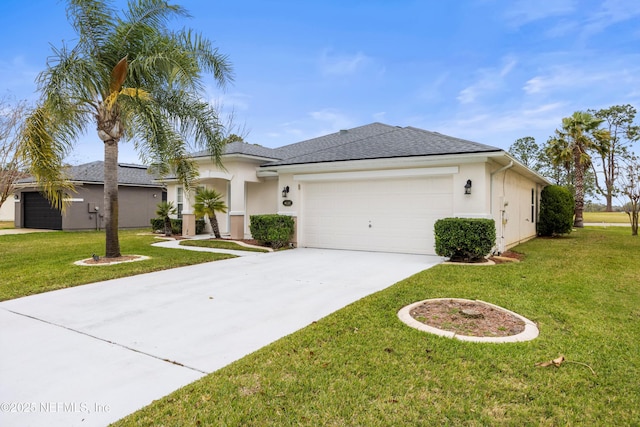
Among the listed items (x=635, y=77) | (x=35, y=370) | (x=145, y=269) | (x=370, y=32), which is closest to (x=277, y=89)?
(x=370, y=32)

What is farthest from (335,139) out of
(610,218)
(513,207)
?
(610,218)

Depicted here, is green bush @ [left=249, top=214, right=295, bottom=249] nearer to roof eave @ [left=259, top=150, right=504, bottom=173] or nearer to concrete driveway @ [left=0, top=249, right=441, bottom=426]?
roof eave @ [left=259, top=150, right=504, bottom=173]

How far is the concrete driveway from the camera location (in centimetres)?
284

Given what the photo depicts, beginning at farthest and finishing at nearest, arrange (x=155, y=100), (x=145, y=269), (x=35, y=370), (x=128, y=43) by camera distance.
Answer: (x=155, y=100)
(x=128, y=43)
(x=145, y=269)
(x=35, y=370)

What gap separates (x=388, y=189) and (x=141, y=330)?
795cm

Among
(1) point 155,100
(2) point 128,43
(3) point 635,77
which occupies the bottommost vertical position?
(1) point 155,100

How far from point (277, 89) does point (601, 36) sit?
12822 millimetres

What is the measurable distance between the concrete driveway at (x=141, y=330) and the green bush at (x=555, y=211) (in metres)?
11.8

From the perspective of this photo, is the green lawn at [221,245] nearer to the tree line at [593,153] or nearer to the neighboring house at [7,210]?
the tree line at [593,153]

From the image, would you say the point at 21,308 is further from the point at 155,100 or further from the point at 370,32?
the point at 370,32

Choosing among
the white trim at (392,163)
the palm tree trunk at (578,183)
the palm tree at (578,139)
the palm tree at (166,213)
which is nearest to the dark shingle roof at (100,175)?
the palm tree at (166,213)

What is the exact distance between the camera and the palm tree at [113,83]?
8.36 meters

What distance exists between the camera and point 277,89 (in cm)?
1761

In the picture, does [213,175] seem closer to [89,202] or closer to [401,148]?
[401,148]
